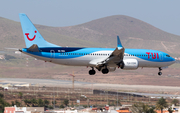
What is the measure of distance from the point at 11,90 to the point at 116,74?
82765mm

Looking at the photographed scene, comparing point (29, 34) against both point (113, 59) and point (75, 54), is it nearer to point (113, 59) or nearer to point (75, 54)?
point (75, 54)

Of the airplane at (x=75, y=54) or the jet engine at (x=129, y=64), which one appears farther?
Result: the jet engine at (x=129, y=64)

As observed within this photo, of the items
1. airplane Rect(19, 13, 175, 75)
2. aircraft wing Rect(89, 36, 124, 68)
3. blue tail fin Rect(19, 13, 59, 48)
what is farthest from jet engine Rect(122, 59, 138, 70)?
blue tail fin Rect(19, 13, 59, 48)

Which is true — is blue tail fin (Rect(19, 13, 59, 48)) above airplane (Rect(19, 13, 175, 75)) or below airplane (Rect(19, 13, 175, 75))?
above

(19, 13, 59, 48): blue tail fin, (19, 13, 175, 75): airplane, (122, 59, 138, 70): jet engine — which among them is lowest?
(122, 59, 138, 70): jet engine

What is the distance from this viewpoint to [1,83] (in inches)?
→ 5281

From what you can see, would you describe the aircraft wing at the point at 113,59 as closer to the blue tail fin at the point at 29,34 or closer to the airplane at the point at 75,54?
the airplane at the point at 75,54

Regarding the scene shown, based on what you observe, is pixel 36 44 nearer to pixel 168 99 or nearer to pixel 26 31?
pixel 26 31

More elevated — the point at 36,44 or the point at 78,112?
the point at 36,44

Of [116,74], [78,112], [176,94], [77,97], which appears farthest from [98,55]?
[116,74]

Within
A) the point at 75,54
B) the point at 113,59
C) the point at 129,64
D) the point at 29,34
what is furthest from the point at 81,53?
the point at 29,34

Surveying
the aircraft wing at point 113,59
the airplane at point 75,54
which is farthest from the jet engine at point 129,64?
the aircraft wing at point 113,59

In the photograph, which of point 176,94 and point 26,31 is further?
point 176,94

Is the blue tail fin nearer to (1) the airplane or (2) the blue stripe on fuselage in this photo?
(1) the airplane
